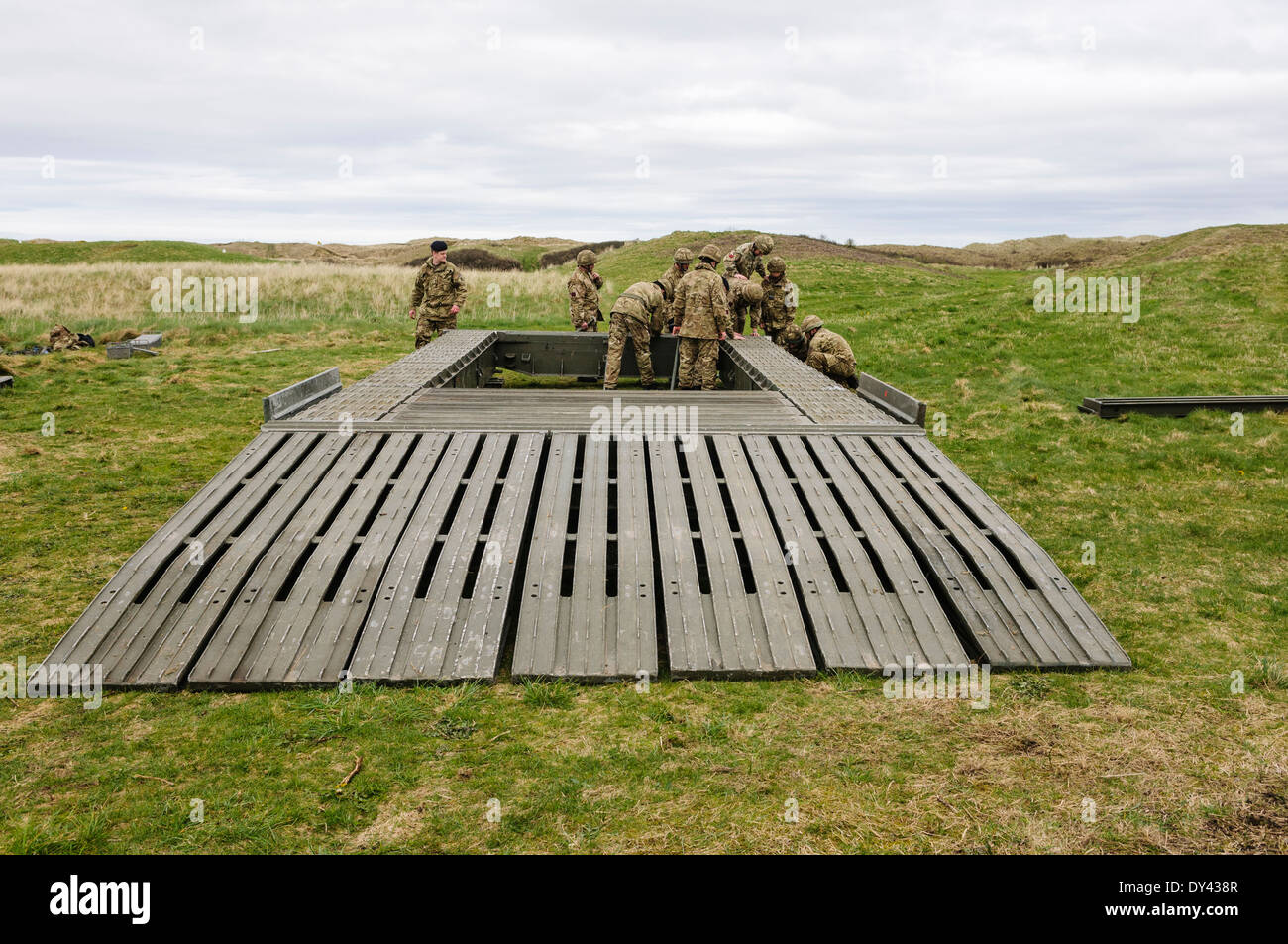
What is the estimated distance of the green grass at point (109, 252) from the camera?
157ft

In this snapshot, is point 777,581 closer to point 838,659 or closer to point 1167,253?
point 838,659

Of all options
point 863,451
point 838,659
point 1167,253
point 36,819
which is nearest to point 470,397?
point 863,451

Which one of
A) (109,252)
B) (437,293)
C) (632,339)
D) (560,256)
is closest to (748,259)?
(632,339)

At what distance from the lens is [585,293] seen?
47.1 ft

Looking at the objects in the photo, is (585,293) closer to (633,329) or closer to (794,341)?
(633,329)

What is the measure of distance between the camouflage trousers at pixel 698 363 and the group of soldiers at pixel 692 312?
14mm

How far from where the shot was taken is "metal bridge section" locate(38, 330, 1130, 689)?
16.3 feet

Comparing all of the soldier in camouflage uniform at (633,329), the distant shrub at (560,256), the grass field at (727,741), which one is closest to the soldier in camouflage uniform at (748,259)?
the soldier in camouflage uniform at (633,329)

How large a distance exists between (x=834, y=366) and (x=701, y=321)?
2.06 metres

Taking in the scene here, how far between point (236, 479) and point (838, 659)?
15.3 ft

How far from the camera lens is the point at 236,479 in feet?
20.9

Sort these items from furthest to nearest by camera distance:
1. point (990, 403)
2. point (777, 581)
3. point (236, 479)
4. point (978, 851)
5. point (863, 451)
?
point (990, 403), point (863, 451), point (236, 479), point (777, 581), point (978, 851)

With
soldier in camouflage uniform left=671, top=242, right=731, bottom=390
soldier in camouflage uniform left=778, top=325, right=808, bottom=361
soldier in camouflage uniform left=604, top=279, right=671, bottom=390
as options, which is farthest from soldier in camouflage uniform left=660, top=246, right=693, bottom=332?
soldier in camouflage uniform left=778, top=325, right=808, bottom=361

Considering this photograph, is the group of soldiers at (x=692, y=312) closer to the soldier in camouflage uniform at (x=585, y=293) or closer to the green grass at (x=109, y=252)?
the soldier in camouflage uniform at (x=585, y=293)
